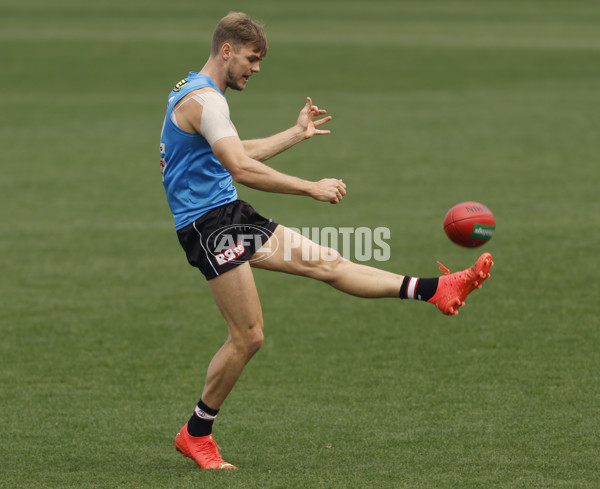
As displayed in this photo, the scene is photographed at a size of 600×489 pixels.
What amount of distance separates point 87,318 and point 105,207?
542 centimetres

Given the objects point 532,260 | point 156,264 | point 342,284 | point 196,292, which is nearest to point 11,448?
point 342,284

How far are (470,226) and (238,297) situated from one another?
190 cm

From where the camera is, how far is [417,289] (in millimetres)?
5781

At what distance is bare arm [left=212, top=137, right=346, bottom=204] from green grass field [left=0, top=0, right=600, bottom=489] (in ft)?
5.41

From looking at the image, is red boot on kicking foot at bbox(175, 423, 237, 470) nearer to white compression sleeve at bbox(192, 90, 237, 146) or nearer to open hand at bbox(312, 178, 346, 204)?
open hand at bbox(312, 178, 346, 204)

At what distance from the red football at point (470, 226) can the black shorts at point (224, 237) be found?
4.98 ft

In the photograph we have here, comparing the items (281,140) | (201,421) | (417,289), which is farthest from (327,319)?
(201,421)

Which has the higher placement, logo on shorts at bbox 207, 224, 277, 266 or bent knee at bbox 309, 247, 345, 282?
logo on shorts at bbox 207, 224, 277, 266

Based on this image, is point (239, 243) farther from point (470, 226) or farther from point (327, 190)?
point (470, 226)

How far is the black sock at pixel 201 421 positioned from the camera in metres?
5.73

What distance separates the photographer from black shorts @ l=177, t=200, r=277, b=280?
557 centimetres

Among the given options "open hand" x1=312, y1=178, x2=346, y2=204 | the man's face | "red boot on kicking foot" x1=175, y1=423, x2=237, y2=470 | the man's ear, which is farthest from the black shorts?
"red boot on kicking foot" x1=175, y1=423, x2=237, y2=470

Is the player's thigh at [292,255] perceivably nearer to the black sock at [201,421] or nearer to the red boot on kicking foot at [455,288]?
the red boot on kicking foot at [455,288]

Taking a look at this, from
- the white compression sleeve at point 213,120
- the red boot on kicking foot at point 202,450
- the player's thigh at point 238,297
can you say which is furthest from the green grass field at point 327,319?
the white compression sleeve at point 213,120
